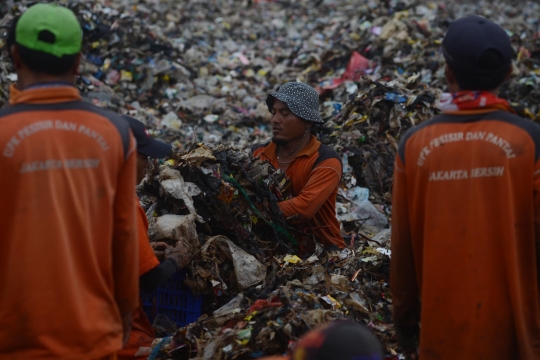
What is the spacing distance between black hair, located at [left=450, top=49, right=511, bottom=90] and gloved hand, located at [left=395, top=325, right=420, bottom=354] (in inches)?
45.1

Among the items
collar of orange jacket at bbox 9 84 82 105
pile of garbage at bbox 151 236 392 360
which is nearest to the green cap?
collar of orange jacket at bbox 9 84 82 105

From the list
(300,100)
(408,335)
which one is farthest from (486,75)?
(300,100)

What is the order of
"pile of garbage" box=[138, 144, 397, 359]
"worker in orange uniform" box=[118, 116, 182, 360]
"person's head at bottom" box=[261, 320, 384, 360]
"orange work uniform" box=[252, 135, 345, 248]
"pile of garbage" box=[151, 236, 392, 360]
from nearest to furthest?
"person's head at bottom" box=[261, 320, 384, 360], "worker in orange uniform" box=[118, 116, 182, 360], "pile of garbage" box=[151, 236, 392, 360], "pile of garbage" box=[138, 144, 397, 359], "orange work uniform" box=[252, 135, 345, 248]

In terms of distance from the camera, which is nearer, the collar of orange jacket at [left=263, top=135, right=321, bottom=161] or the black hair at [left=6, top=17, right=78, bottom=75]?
the black hair at [left=6, top=17, right=78, bottom=75]

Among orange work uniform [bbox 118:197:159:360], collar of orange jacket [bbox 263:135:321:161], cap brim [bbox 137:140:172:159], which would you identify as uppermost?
cap brim [bbox 137:140:172:159]

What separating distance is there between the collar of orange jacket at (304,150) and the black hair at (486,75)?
248 centimetres

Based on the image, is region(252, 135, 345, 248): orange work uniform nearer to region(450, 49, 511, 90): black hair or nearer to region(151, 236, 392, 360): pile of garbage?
region(151, 236, 392, 360): pile of garbage

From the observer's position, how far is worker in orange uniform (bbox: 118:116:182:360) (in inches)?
134

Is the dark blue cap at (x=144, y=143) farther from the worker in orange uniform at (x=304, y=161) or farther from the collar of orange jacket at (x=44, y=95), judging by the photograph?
the worker in orange uniform at (x=304, y=161)

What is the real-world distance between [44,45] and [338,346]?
5.12ft

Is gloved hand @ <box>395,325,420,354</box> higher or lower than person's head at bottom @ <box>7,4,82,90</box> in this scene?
lower

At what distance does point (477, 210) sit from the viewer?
9.34 feet

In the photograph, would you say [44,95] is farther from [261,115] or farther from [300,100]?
[261,115]

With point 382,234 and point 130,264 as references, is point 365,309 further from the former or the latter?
point 382,234
